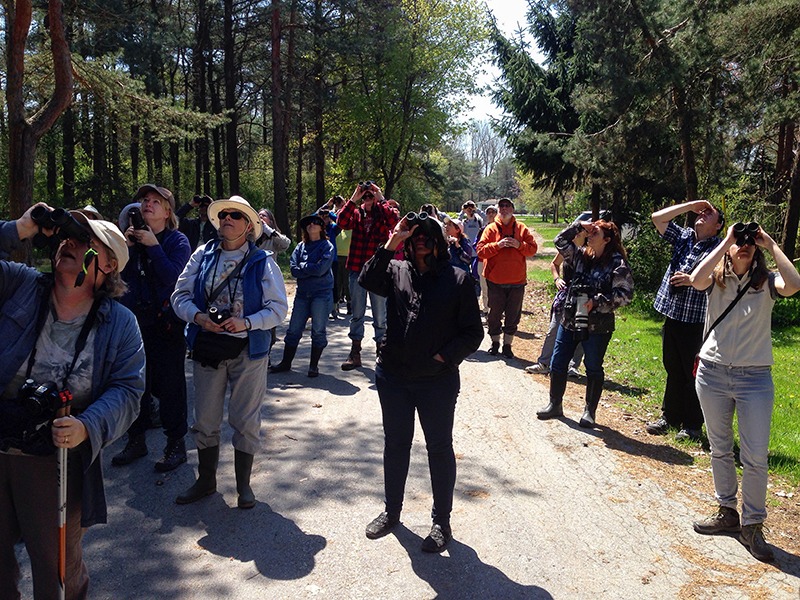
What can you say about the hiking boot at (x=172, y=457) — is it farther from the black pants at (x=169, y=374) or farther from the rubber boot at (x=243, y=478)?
the rubber boot at (x=243, y=478)

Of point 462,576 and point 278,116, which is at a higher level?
point 278,116

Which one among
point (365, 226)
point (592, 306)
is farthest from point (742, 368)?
point (365, 226)

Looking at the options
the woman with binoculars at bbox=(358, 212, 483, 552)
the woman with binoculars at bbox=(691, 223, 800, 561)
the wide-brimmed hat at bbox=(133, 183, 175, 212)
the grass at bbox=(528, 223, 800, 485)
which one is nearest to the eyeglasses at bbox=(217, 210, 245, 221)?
the wide-brimmed hat at bbox=(133, 183, 175, 212)

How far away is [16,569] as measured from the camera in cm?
269

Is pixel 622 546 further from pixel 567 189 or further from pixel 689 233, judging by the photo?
pixel 567 189

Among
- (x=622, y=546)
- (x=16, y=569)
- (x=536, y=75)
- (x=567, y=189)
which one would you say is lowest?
Result: (x=622, y=546)

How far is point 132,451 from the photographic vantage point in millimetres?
4914

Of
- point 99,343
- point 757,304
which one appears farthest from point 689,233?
point 99,343

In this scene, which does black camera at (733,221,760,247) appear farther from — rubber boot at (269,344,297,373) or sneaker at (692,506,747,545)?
rubber boot at (269,344,297,373)

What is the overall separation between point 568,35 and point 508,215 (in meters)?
15.8

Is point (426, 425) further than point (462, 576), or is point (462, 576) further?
point (426, 425)

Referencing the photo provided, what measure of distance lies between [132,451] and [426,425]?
253 cm

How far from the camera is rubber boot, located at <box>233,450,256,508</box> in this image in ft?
13.9

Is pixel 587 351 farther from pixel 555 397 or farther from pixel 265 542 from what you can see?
pixel 265 542
